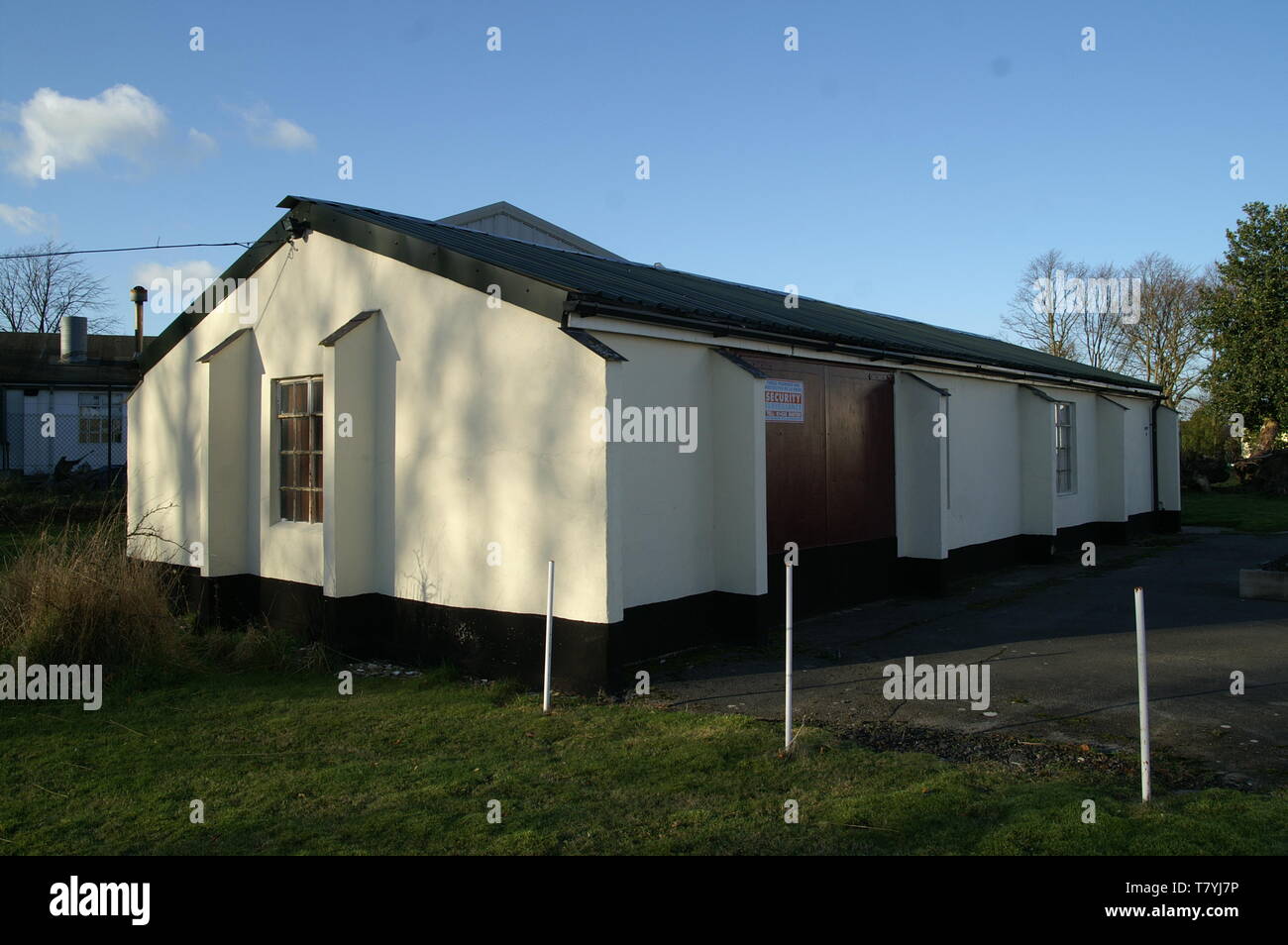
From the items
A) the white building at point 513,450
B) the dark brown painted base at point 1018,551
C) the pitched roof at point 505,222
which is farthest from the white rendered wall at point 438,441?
the pitched roof at point 505,222

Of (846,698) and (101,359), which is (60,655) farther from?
(101,359)

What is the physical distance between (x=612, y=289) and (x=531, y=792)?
4.95 m

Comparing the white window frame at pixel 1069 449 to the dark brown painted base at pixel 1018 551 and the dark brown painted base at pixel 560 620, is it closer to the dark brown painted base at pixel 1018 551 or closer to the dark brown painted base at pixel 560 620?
the dark brown painted base at pixel 1018 551

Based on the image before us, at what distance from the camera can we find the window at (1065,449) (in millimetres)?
16609

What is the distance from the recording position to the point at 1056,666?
7.95 m

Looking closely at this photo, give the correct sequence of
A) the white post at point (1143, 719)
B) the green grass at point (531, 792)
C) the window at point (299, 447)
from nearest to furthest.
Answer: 1. the green grass at point (531, 792)
2. the white post at point (1143, 719)
3. the window at point (299, 447)

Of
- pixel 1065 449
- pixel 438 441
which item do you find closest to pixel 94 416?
pixel 438 441

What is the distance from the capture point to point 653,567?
26.5ft

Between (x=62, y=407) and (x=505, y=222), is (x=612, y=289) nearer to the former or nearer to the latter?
(x=505, y=222)

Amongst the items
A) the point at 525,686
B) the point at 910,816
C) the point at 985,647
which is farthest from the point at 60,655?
the point at 985,647

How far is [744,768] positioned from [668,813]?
0.82 metres

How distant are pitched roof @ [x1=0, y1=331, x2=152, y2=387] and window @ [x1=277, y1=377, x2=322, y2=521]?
17314mm

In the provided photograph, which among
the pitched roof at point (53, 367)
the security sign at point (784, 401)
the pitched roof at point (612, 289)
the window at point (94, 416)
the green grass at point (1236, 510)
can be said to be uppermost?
the pitched roof at point (53, 367)

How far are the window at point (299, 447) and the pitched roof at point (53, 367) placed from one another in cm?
1731
